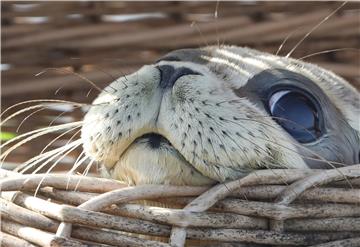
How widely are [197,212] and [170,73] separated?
351 millimetres

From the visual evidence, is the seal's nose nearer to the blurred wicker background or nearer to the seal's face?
the seal's face

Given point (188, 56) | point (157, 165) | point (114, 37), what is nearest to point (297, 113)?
point (188, 56)

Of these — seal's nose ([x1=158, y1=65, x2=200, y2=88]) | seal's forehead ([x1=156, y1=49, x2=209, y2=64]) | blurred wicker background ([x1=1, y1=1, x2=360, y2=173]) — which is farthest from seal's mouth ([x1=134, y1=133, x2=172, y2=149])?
blurred wicker background ([x1=1, y1=1, x2=360, y2=173])

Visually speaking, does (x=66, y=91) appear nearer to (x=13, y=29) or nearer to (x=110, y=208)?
(x=13, y=29)

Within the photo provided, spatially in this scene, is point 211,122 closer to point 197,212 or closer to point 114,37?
point 197,212

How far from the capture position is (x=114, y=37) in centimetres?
312

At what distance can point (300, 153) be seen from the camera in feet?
5.76

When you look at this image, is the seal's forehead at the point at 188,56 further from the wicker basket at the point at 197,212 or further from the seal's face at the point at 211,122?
the wicker basket at the point at 197,212

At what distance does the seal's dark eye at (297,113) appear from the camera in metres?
1.79

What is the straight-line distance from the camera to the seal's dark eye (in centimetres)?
179

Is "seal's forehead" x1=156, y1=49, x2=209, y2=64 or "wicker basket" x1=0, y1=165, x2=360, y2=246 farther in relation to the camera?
"seal's forehead" x1=156, y1=49, x2=209, y2=64

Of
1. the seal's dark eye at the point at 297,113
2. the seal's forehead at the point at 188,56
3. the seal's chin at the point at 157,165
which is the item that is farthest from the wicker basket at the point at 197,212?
the seal's forehead at the point at 188,56

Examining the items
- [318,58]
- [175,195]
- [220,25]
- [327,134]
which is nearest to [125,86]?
[175,195]

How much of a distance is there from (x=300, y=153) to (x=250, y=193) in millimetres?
253
